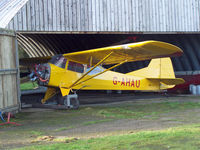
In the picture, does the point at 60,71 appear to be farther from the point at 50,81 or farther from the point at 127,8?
the point at 127,8

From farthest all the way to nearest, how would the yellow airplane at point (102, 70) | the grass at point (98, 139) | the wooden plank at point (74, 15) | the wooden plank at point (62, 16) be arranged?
the wooden plank at point (74, 15)
the wooden plank at point (62, 16)
the yellow airplane at point (102, 70)
the grass at point (98, 139)

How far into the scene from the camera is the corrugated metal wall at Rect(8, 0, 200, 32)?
13.1m

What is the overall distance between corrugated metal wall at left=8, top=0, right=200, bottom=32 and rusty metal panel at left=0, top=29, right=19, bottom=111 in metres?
1.34

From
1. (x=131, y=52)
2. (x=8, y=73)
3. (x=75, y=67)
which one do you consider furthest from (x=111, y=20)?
(x=8, y=73)

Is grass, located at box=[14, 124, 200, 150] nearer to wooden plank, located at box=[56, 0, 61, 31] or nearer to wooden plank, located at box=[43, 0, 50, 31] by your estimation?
wooden plank, located at box=[43, 0, 50, 31]

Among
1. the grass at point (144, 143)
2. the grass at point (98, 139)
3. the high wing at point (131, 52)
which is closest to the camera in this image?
the grass at point (144, 143)

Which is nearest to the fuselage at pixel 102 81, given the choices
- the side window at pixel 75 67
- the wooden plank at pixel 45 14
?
the side window at pixel 75 67

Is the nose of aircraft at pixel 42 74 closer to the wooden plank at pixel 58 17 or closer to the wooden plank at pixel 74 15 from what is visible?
the wooden plank at pixel 58 17

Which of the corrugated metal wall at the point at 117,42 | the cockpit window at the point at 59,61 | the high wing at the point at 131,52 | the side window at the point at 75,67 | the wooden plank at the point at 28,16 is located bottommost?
the side window at the point at 75,67

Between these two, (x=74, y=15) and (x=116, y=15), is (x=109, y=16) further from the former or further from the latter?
(x=74, y=15)

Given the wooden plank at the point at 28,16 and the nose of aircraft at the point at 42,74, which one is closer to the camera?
the wooden plank at the point at 28,16

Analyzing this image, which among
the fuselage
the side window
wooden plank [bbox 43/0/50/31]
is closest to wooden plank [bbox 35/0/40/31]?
wooden plank [bbox 43/0/50/31]

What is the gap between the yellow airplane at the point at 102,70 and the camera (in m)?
11.4

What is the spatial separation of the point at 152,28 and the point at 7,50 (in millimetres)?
7489
